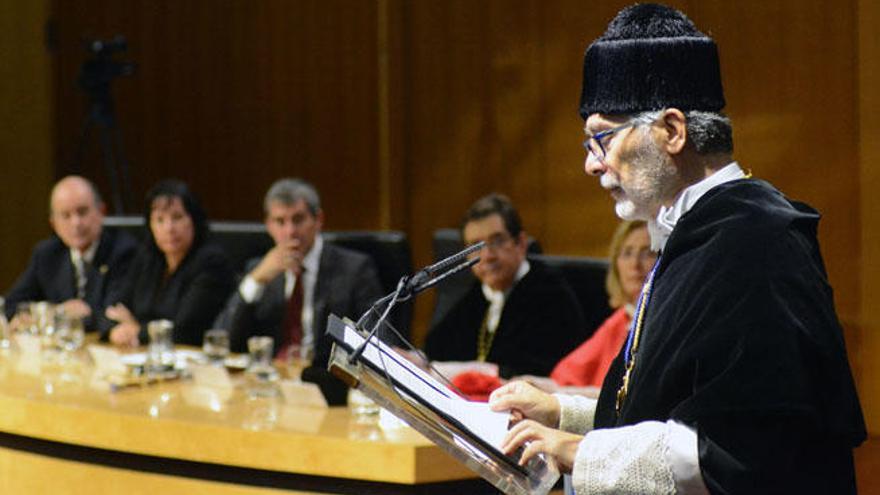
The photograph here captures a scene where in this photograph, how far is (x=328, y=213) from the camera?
684 centimetres

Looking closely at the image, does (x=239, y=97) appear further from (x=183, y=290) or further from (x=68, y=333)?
(x=68, y=333)

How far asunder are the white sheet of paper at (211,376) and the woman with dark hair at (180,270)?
1.16 meters

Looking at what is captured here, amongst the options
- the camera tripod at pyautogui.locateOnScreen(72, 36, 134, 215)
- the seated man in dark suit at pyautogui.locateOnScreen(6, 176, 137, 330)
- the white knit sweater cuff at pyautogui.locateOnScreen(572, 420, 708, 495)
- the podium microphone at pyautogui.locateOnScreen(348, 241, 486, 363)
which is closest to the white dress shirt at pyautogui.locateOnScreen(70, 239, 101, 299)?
the seated man in dark suit at pyautogui.locateOnScreen(6, 176, 137, 330)

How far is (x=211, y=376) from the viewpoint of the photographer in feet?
12.6

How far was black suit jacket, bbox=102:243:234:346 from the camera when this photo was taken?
5.11m

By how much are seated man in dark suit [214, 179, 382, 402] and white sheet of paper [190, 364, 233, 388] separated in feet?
2.49

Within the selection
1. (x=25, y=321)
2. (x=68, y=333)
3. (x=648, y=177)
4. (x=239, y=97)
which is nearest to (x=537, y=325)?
(x=68, y=333)

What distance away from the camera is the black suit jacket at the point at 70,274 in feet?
18.3

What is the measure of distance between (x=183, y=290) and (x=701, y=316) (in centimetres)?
375

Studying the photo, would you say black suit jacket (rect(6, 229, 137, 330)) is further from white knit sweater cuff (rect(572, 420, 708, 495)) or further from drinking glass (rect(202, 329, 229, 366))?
white knit sweater cuff (rect(572, 420, 708, 495))

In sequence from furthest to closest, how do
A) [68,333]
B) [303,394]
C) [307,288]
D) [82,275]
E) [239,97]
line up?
1. [239,97]
2. [82,275]
3. [307,288]
4. [68,333]
5. [303,394]

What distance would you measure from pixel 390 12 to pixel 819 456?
194 inches

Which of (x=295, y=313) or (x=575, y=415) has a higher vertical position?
(x=575, y=415)

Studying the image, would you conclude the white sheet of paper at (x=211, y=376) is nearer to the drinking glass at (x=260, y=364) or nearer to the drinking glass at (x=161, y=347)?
the drinking glass at (x=260, y=364)
